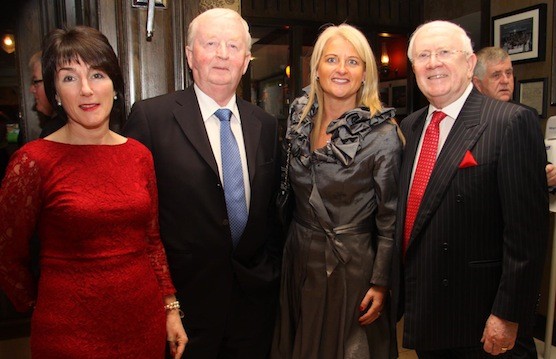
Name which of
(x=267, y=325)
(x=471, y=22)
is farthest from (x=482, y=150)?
(x=471, y=22)

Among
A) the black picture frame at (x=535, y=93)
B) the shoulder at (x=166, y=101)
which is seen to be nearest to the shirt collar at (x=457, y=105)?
the shoulder at (x=166, y=101)

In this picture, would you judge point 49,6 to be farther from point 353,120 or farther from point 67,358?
point 67,358

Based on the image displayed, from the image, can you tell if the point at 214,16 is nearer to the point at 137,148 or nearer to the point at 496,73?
the point at 137,148

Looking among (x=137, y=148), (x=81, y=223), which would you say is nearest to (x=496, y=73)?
(x=137, y=148)

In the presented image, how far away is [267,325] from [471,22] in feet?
13.3

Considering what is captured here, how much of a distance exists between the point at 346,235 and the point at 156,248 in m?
0.69

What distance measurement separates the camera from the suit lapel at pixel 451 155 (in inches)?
60.8

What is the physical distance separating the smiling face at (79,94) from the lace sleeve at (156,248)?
0.24 m

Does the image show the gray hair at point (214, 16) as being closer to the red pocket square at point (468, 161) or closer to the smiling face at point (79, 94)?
the smiling face at point (79, 94)

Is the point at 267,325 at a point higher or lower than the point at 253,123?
lower

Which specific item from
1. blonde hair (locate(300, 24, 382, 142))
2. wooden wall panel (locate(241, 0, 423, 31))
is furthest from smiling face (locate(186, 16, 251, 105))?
wooden wall panel (locate(241, 0, 423, 31))

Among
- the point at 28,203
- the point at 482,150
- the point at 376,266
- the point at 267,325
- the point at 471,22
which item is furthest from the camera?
the point at 471,22

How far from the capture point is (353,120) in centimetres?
180

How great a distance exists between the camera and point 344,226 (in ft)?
5.78
